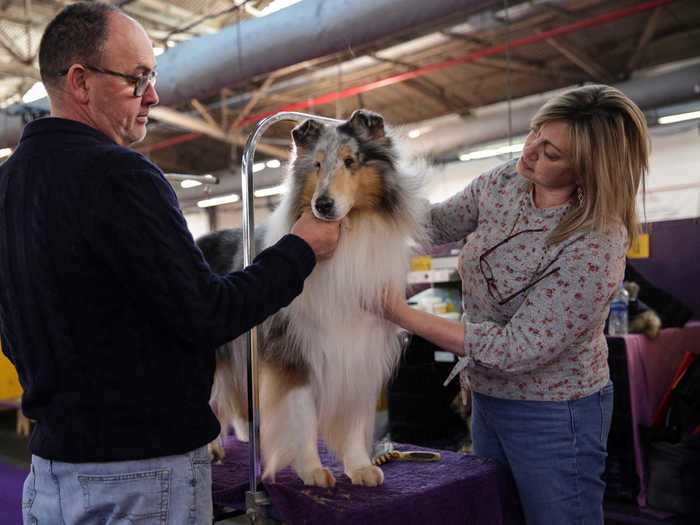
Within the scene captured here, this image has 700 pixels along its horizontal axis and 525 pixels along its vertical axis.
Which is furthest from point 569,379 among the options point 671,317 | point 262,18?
point 262,18

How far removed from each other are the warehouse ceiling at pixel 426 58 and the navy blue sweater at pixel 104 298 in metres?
3.97

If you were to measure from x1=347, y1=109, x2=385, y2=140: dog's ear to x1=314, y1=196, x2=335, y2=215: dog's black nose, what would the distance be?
0.31m

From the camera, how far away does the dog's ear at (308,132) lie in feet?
6.71

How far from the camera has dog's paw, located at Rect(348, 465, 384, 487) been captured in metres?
1.90

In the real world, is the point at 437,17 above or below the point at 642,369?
above

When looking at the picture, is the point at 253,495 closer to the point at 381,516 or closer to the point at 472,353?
the point at 381,516

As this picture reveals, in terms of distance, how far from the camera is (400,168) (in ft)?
6.97

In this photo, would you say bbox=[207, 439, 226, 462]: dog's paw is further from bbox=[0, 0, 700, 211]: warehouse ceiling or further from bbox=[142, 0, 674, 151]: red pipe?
bbox=[142, 0, 674, 151]: red pipe

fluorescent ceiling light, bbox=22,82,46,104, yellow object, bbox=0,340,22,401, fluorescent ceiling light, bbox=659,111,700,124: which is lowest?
yellow object, bbox=0,340,22,401

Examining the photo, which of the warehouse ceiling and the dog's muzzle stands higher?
the warehouse ceiling

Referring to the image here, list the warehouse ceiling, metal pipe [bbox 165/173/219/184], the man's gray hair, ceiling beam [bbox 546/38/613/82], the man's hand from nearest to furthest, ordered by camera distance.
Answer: the man's gray hair, the man's hand, metal pipe [bbox 165/173/219/184], the warehouse ceiling, ceiling beam [bbox 546/38/613/82]

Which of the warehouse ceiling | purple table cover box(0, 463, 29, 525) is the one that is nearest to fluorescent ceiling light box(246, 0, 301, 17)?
the warehouse ceiling

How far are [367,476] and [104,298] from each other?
101 cm

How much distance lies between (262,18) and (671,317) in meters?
3.54
